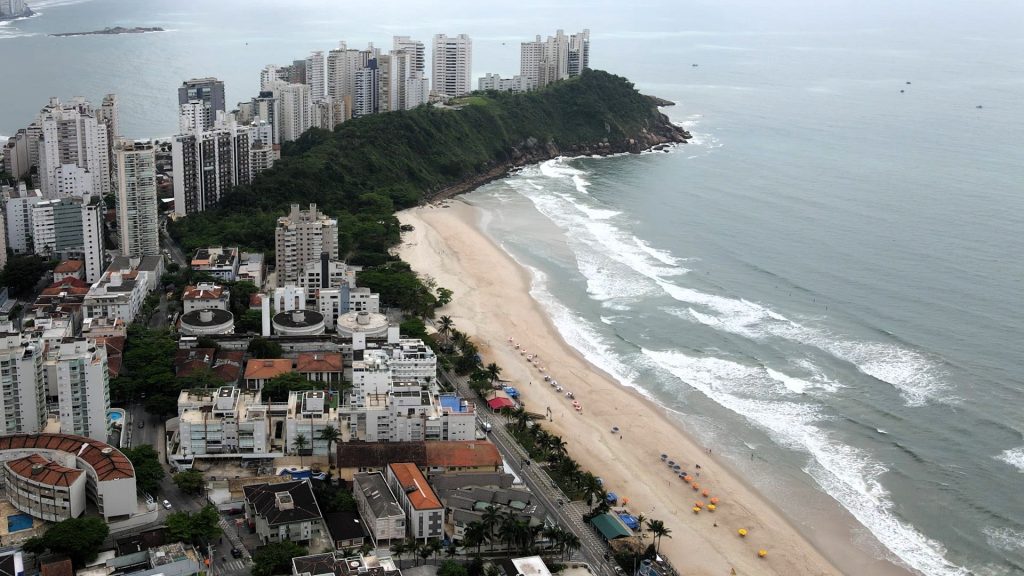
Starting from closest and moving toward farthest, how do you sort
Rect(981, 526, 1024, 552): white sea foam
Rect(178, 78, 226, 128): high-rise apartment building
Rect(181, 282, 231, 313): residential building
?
Rect(981, 526, 1024, 552): white sea foam, Rect(181, 282, 231, 313): residential building, Rect(178, 78, 226, 128): high-rise apartment building

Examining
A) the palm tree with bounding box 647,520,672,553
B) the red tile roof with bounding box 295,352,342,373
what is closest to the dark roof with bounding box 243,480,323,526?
the red tile roof with bounding box 295,352,342,373

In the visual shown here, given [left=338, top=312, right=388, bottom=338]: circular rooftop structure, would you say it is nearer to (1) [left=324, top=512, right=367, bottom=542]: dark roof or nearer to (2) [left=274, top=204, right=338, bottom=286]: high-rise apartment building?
(2) [left=274, top=204, right=338, bottom=286]: high-rise apartment building

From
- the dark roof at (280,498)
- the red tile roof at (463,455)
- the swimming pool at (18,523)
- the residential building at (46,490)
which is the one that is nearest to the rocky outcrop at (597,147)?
the red tile roof at (463,455)

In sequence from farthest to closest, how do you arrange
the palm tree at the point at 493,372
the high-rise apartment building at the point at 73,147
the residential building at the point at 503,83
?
the residential building at the point at 503,83, the high-rise apartment building at the point at 73,147, the palm tree at the point at 493,372

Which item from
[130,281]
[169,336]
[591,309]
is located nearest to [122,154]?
[130,281]

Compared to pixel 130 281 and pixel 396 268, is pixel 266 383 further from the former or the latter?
pixel 396 268

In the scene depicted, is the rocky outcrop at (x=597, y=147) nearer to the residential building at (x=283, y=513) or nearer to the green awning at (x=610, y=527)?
the green awning at (x=610, y=527)
